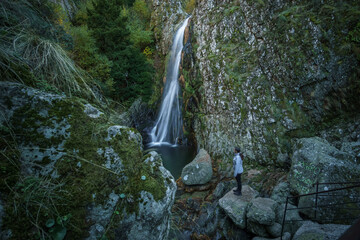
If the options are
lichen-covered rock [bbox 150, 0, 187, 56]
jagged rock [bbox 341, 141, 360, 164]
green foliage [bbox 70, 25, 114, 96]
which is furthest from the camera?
lichen-covered rock [bbox 150, 0, 187, 56]

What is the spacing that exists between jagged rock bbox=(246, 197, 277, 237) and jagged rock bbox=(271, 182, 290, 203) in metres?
0.46

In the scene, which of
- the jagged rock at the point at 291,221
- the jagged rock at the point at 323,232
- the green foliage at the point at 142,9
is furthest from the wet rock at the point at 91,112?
the green foliage at the point at 142,9

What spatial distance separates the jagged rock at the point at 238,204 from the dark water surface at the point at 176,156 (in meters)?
3.86

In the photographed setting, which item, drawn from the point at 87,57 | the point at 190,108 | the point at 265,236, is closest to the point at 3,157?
the point at 265,236

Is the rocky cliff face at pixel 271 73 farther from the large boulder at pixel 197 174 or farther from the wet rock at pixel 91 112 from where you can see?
the wet rock at pixel 91 112

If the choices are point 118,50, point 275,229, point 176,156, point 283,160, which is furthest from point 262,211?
point 118,50

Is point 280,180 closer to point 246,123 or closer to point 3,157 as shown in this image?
point 246,123

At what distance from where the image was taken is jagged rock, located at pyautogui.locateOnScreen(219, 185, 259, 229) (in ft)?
16.1

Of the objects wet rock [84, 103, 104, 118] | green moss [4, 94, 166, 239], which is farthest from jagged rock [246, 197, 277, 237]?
wet rock [84, 103, 104, 118]

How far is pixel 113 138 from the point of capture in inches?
87.0

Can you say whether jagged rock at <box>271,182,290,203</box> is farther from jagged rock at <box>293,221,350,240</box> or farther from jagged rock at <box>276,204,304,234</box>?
jagged rock at <box>293,221,350,240</box>

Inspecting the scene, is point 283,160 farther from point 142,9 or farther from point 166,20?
point 142,9

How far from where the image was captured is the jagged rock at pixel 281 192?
208 inches

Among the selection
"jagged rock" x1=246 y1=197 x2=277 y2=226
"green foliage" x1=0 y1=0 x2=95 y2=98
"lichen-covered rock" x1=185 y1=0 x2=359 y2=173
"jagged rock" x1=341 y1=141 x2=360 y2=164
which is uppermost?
"green foliage" x1=0 y1=0 x2=95 y2=98
